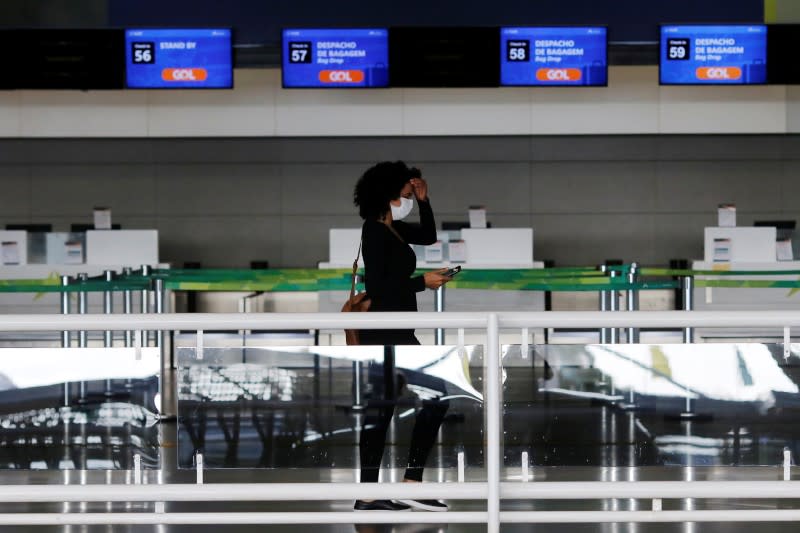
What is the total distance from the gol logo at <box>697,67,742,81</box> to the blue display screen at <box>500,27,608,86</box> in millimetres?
859

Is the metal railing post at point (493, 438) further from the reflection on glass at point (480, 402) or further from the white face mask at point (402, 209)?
the white face mask at point (402, 209)

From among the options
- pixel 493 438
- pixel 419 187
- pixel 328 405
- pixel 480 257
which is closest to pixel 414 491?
pixel 493 438

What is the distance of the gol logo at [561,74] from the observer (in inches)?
400

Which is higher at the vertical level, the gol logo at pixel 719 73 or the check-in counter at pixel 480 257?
the gol logo at pixel 719 73

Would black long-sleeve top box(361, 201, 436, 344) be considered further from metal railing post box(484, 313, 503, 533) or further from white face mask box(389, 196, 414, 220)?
metal railing post box(484, 313, 503, 533)

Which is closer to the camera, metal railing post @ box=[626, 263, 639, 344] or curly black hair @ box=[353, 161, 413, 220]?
curly black hair @ box=[353, 161, 413, 220]

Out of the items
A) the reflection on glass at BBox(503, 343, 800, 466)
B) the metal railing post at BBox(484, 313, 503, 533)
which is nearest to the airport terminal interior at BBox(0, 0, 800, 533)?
the reflection on glass at BBox(503, 343, 800, 466)

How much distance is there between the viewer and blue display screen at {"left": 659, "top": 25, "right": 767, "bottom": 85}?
1005 cm

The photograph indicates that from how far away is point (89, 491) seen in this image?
2.87 meters

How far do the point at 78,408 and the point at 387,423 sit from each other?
3.19ft

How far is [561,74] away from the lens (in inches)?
401

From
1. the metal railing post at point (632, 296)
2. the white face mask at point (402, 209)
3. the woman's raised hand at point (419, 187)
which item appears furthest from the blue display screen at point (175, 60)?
the woman's raised hand at point (419, 187)

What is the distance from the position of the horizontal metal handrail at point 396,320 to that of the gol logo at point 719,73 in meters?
7.71

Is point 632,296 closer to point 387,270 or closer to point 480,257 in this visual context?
point 480,257
